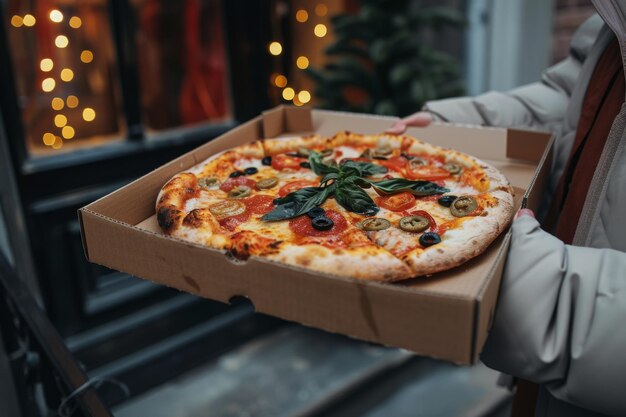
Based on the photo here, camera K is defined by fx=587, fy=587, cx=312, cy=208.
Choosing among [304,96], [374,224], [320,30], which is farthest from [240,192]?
[320,30]

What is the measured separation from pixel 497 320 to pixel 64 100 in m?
3.48

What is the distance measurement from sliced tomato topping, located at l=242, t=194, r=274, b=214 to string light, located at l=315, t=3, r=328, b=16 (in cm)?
312

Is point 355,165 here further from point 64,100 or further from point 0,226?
point 64,100

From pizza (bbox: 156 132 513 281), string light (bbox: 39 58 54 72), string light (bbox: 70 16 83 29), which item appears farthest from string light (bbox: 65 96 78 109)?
pizza (bbox: 156 132 513 281)

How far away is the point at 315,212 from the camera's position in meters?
1.53

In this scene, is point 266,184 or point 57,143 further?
point 57,143

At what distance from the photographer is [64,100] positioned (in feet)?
12.7

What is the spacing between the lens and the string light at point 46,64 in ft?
12.0

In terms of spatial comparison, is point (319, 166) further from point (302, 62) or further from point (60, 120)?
point (302, 62)

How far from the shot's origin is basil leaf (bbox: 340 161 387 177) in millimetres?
1692

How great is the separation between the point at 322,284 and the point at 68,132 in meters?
3.28

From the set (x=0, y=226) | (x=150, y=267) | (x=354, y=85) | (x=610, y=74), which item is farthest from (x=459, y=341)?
(x=354, y=85)

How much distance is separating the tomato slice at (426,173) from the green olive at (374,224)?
0.36 m

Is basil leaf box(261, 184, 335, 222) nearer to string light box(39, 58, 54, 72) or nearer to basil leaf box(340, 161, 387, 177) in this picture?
basil leaf box(340, 161, 387, 177)
